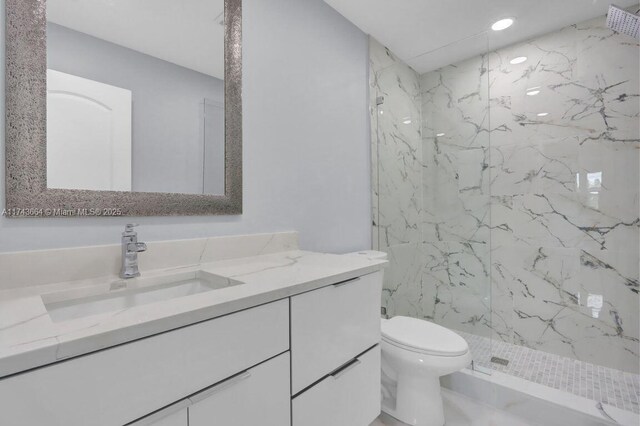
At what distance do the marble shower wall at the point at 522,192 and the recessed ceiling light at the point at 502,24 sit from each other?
20 centimetres

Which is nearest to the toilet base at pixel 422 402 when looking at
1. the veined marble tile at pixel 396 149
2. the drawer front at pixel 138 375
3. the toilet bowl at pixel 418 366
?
the toilet bowl at pixel 418 366

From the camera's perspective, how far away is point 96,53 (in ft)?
3.42

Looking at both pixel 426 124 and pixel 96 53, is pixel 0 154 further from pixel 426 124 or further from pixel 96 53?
pixel 426 124

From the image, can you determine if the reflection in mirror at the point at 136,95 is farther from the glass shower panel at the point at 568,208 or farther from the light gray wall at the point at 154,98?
the glass shower panel at the point at 568,208

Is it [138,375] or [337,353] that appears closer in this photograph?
[138,375]

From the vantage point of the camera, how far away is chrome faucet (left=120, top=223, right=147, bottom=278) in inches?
39.3

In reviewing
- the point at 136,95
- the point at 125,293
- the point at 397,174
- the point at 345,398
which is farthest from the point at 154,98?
the point at 397,174

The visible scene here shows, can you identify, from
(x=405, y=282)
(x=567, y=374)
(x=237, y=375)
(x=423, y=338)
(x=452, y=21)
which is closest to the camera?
(x=237, y=375)

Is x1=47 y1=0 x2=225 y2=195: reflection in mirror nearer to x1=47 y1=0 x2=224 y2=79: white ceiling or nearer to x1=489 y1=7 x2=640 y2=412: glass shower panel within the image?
x1=47 y1=0 x2=224 y2=79: white ceiling

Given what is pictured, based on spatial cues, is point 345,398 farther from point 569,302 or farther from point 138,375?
point 569,302

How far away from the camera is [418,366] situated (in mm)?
1511

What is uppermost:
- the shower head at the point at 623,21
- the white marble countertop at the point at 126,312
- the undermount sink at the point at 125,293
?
the shower head at the point at 623,21

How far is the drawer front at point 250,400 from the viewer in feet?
2.31

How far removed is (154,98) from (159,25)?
0.29 meters
